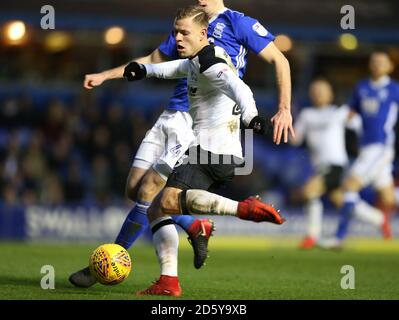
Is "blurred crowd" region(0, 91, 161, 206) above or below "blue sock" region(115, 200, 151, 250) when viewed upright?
above

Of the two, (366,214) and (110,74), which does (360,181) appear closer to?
(366,214)

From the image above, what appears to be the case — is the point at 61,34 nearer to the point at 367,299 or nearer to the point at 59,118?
the point at 59,118

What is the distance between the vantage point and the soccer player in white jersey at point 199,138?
6.46 m

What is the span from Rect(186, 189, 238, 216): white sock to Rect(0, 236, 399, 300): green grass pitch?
0.71 metres

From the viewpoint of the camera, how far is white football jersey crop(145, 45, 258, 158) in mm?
6535

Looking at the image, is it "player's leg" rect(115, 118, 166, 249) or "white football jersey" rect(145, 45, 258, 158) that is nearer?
"white football jersey" rect(145, 45, 258, 158)

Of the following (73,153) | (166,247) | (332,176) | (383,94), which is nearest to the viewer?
(166,247)

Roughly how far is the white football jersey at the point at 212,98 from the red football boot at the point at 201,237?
93 cm

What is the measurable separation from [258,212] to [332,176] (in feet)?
28.3

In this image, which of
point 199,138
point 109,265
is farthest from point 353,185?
point 109,265

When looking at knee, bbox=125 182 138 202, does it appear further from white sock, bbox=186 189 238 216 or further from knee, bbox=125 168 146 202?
white sock, bbox=186 189 238 216

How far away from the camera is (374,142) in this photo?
13555 mm

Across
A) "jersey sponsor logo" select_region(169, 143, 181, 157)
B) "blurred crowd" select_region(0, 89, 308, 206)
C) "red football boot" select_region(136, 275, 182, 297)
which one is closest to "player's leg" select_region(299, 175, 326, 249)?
"blurred crowd" select_region(0, 89, 308, 206)

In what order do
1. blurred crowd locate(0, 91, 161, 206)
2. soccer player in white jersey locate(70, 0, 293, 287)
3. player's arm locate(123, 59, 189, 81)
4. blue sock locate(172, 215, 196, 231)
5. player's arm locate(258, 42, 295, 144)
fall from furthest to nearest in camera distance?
blurred crowd locate(0, 91, 161, 206)
blue sock locate(172, 215, 196, 231)
soccer player in white jersey locate(70, 0, 293, 287)
player's arm locate(123, 59, 189, 81)
player's arm locate(258, 42, 295, 144)
